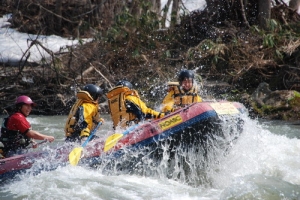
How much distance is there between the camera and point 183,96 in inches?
323

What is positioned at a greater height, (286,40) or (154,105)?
(286,40)

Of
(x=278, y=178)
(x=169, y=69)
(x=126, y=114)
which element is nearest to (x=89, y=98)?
(x=126, y=114)

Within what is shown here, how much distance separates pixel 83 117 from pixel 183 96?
169 cm

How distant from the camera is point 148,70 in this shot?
14578 millimetres

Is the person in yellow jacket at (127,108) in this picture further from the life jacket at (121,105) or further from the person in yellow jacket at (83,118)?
the person in yellow jacket at (83,118)

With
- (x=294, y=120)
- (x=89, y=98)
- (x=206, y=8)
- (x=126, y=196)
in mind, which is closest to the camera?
(x=126, y=196)

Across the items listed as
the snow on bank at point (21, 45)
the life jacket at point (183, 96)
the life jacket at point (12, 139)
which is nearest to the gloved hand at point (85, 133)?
the life jacket at point (12, 139)

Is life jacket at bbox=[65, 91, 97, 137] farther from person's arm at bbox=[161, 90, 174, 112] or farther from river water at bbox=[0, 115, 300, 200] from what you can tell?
person's arm at bbox=[161, 90, 174, 112]

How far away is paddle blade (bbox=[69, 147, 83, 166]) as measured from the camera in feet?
22.4

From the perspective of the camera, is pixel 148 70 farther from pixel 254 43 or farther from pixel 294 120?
pixel 294 120

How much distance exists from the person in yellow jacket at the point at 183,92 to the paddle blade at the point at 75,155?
5.58 feet

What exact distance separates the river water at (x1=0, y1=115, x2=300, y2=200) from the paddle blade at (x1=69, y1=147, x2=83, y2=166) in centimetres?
9

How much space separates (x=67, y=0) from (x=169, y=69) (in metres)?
6.90

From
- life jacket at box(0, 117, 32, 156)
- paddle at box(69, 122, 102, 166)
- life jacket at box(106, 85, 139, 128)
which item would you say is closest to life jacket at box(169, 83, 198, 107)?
life jacket at box(106, 85, 139, 128)
